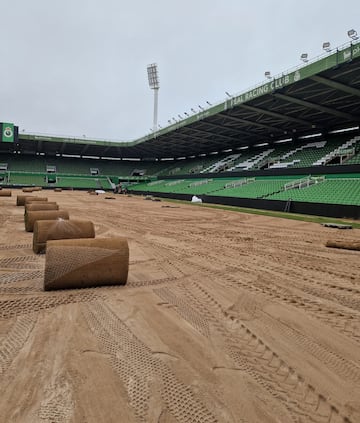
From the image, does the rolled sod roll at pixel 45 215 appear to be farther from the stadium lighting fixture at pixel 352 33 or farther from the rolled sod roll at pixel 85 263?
the stadium lighting fixture at pixel 352 33

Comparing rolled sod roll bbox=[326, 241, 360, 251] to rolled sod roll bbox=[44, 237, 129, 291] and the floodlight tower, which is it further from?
the floodlight tower

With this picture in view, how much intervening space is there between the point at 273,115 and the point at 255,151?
14.3 m

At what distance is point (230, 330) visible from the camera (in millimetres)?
3854

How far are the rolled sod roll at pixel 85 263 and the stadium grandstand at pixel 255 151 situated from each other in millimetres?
18923

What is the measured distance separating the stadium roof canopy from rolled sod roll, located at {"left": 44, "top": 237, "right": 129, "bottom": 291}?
19691mm

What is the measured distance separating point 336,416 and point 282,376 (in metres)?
0.58

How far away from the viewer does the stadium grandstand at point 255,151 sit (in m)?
22.9

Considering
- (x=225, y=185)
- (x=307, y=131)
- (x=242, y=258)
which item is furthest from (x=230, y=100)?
(x=242, y=258)

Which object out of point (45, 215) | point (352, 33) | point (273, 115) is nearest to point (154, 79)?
point (273, 115)

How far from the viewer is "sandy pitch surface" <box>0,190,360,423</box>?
243 cm

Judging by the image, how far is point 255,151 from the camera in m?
46.2

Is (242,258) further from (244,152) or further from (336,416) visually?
(244,152)

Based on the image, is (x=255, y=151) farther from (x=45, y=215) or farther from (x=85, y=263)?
(x=85, y=263)

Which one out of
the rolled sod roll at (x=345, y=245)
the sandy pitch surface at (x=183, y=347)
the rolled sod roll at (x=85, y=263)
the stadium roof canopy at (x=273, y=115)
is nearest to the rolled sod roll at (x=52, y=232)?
the sandy pitch surface at (x=183, y=347)
